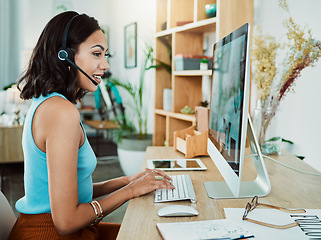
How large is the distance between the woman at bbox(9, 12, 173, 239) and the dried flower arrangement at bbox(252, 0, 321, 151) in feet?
2.36

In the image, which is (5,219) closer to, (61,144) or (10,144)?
(61,144)

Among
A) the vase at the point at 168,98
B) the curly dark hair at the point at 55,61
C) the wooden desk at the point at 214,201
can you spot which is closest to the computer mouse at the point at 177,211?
the wooden desk at the point at 214,201

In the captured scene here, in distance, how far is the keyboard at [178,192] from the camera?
3.39 feet

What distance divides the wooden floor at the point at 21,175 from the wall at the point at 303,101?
142 cm

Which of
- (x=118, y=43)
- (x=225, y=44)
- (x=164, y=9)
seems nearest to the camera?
(x=225, y=44)

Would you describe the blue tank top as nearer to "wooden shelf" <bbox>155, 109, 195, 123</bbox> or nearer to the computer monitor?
the computer monitor

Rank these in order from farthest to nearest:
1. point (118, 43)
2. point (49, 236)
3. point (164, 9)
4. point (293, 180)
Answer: point (118, 43), point (164, 9), point (293, 180), point (49, 236)

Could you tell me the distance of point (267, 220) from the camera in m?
0.86

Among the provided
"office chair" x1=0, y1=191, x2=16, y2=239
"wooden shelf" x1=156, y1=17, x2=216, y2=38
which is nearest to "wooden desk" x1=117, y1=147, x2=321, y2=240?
"office chair" x1=0, y1=191, x2=16, y2=239

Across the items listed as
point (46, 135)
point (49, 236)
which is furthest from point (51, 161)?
point (49, 236)

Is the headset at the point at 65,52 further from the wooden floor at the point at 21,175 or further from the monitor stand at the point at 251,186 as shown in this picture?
the wooden floor at the point at 21,175

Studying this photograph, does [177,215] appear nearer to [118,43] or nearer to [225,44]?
[225,44]

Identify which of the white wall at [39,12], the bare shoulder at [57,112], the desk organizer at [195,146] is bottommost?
the desk organizer at [195,146]

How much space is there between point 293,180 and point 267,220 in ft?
1.51
